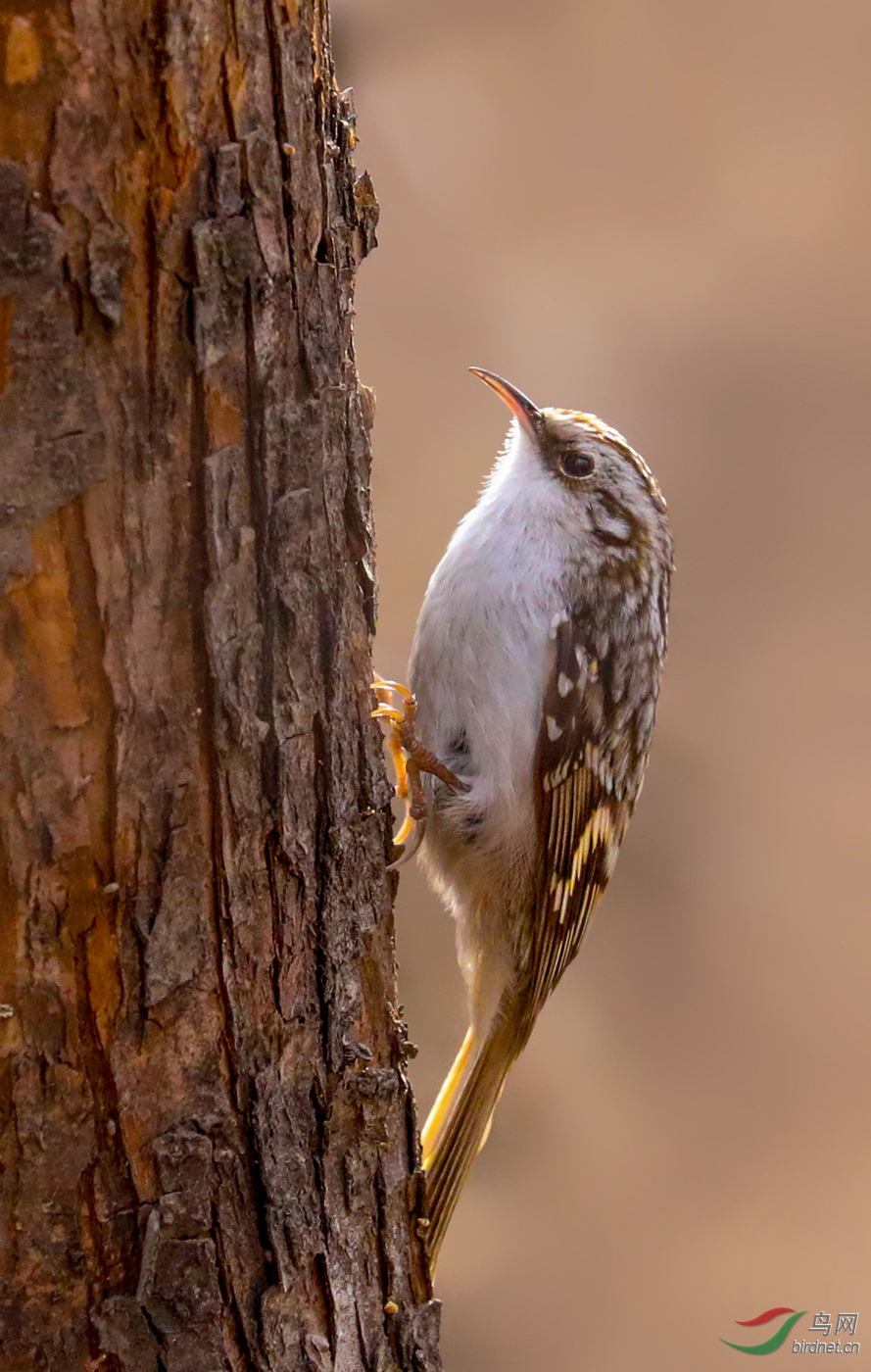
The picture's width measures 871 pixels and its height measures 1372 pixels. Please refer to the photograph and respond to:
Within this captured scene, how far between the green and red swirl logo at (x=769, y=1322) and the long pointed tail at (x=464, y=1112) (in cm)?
131

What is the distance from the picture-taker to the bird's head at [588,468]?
1.75 meters

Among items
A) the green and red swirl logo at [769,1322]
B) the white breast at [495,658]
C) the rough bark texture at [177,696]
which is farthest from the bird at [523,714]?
the green and red swirl logo at [769,1322]

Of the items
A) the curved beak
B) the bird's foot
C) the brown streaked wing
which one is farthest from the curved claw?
the curved beak

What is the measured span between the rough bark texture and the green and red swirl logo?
6.11 feet

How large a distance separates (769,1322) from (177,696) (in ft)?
7.89

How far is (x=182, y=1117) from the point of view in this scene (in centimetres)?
96

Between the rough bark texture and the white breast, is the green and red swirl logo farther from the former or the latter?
the rough bark texture

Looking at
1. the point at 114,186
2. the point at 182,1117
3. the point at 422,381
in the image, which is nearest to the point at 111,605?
the point at 114,186

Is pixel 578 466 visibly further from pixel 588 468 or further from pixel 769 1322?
pixel 769 1322

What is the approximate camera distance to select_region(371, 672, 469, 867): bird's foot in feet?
5.07

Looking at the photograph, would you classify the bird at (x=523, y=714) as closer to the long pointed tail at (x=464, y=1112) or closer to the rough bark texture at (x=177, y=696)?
the long pointed tail at (x=464, y=1112)

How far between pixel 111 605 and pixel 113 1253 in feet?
1.76

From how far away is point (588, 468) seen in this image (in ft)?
5.75

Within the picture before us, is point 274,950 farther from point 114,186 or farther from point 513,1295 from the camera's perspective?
point 513,1295
